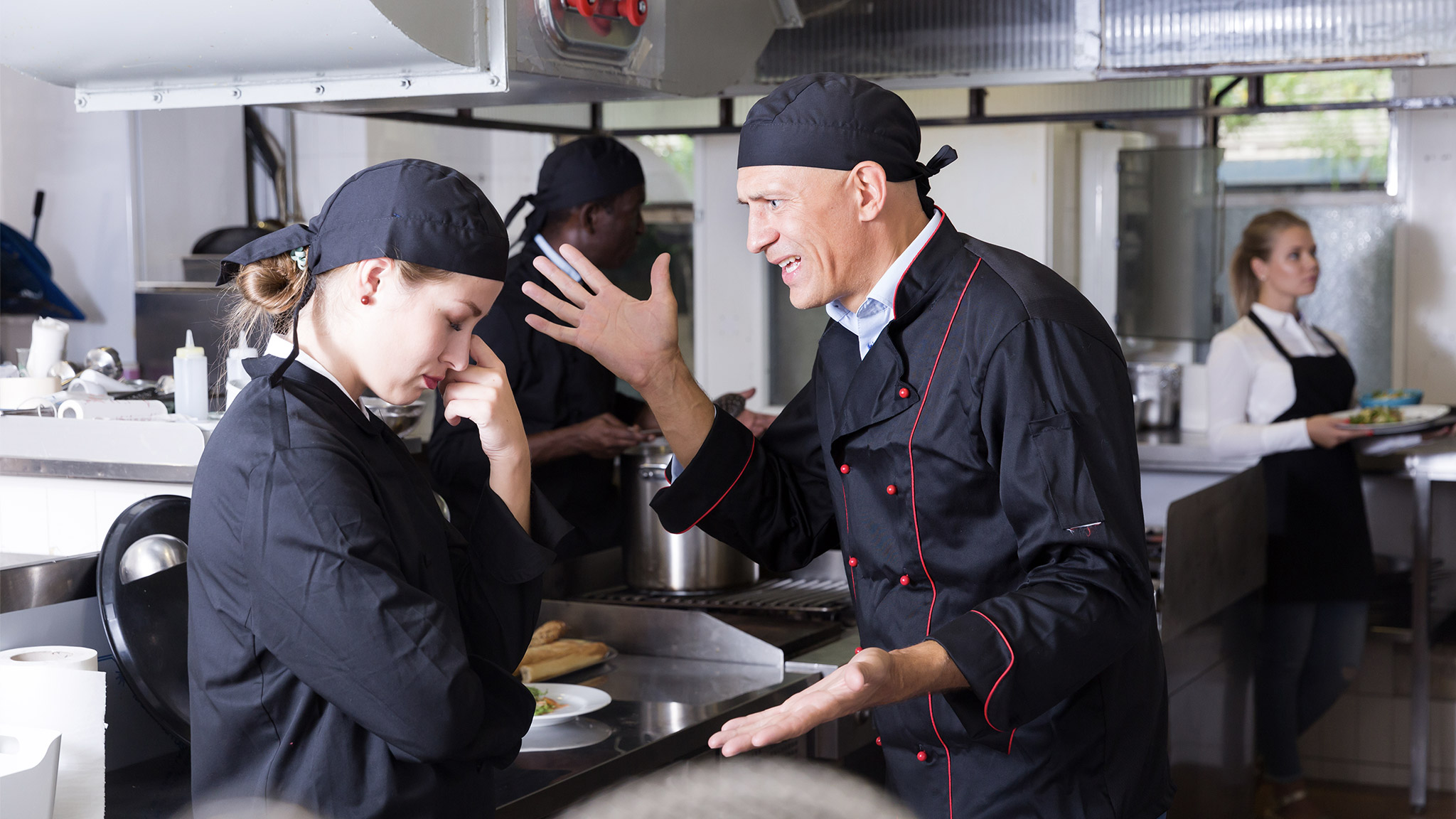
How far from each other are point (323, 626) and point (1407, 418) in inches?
145

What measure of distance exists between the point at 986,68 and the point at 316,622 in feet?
7.86

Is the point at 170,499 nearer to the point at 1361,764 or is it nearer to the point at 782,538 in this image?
the point at 782,538

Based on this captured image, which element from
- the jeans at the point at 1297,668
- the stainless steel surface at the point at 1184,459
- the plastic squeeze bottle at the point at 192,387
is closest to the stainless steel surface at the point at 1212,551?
the jeans at the point at 1297,668

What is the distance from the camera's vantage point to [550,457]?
117 inches

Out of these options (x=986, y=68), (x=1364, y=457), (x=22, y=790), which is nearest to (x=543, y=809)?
(x=22, y=790)

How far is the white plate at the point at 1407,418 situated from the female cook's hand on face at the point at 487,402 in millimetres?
3142

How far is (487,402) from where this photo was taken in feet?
5.05

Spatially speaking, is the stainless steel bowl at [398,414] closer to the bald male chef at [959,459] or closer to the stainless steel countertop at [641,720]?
the stainless steel countertop at [641,720]

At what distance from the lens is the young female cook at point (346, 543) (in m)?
1.29

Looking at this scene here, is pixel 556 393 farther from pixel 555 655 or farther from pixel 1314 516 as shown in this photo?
pixel 1314 516

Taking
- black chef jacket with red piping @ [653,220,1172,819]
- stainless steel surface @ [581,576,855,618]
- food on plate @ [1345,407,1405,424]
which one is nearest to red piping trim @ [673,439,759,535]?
black chef jacket with red piping @ [653,220,1172,819]

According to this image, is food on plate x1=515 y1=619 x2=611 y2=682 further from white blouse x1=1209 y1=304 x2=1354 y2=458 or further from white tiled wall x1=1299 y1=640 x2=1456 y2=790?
white tiled wall x1=1299 y1=640 x2=1456 y2=790

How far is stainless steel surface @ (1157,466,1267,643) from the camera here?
270 cm

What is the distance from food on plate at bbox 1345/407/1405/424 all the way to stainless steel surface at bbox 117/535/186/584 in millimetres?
3338
